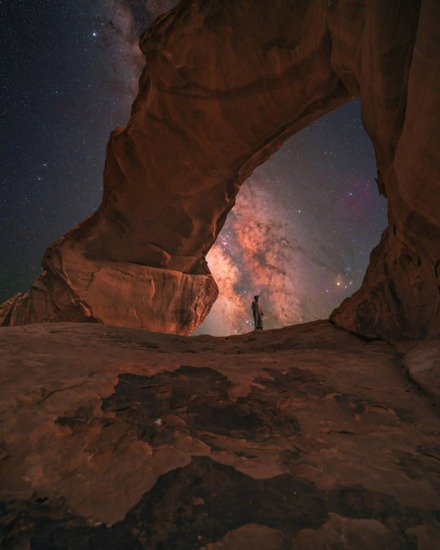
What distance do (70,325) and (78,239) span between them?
495 centimetres

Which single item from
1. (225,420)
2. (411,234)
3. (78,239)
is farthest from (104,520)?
(78,239)

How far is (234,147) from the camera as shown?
6.29 meters

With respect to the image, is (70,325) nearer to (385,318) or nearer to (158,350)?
(158,350)

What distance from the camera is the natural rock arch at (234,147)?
8.18ft

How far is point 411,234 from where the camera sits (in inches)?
122

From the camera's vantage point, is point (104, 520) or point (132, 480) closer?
point (104, 520)

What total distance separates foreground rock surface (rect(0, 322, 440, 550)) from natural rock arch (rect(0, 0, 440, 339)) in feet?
4.42

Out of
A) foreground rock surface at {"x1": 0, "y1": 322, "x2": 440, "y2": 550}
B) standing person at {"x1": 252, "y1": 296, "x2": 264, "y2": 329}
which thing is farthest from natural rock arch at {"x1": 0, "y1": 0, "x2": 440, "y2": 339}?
standing person at {"x1": 252, "y1": 296, "x2": 264, "y2": 329}

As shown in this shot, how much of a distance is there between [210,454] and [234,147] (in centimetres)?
596

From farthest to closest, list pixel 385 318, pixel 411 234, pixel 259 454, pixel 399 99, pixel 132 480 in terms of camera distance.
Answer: pixel 385 318 → pixel 411 234 → pixel 399 99 → pixel 259 454 → pixel 132 480

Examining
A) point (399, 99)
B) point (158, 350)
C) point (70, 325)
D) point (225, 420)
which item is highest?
point (399, 99)

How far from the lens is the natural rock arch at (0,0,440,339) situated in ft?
8.18

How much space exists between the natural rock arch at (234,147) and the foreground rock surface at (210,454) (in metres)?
1.35

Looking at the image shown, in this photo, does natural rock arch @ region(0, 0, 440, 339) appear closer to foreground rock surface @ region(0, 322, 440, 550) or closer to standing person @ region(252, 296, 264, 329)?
foreground rock surface @ region(0, 322, 440, 550)
